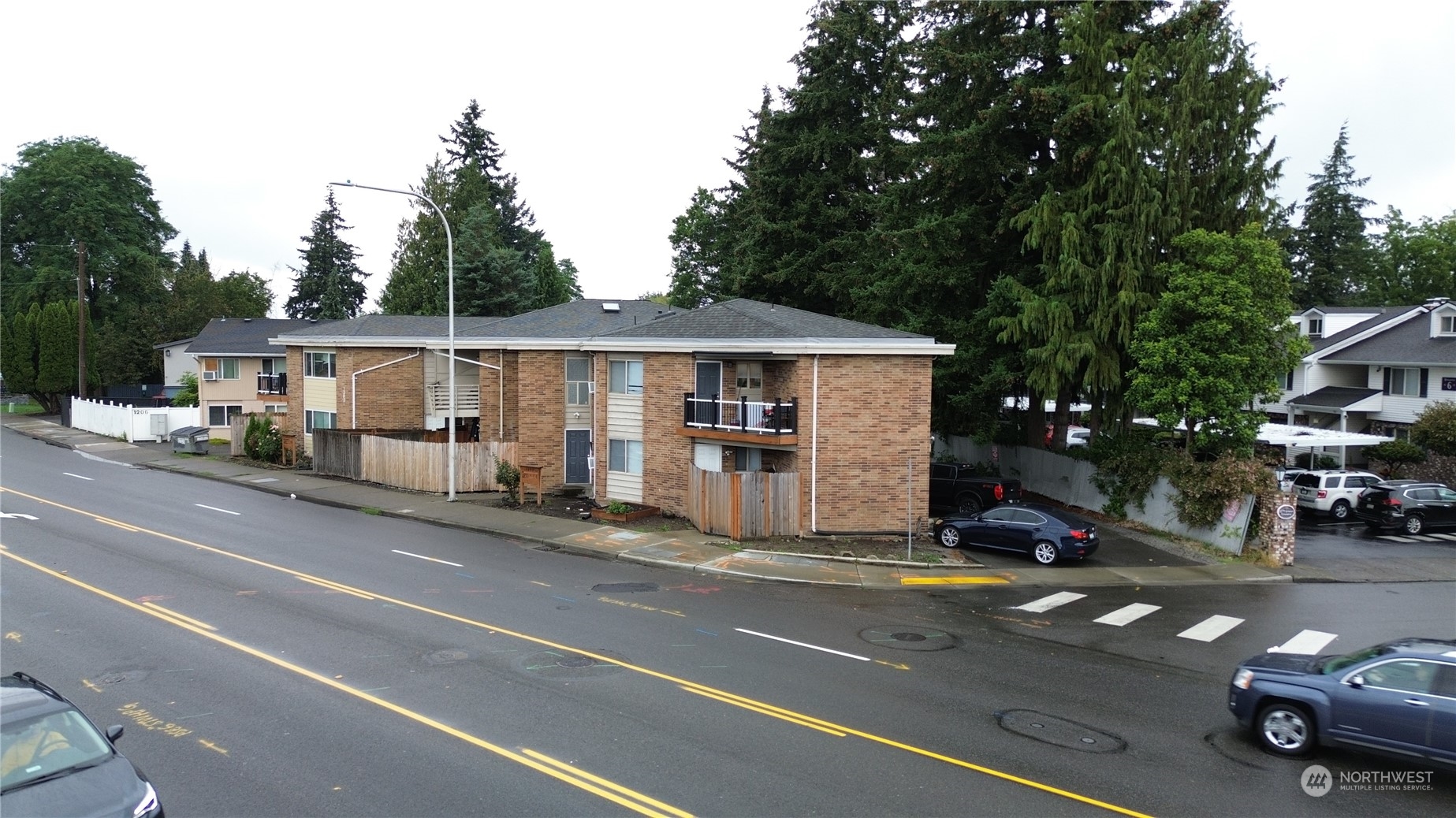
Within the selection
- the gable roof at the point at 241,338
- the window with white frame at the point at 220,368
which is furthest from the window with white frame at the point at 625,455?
the window with white frame at the point at 220,368

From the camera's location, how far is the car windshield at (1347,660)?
31.4 ft

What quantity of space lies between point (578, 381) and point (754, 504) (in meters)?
9.81

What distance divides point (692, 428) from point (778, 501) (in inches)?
129

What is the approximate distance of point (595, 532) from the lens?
22.8 metres

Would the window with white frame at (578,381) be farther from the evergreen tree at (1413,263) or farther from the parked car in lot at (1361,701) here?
the evergreen tree at (1413,263)

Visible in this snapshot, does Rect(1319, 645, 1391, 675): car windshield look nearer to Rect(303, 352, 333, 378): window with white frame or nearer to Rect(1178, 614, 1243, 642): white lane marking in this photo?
Rect(1178, 614, 1243, 642): white lane marking

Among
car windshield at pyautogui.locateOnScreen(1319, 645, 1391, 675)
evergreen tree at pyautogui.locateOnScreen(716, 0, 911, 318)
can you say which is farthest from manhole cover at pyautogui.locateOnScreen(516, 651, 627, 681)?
evergreen tree at pyautogui.locateOnScreen(716, 0, 911, 318)

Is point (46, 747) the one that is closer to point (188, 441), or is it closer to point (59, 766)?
point (59, 766)

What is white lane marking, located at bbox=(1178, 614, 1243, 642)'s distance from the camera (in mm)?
14695

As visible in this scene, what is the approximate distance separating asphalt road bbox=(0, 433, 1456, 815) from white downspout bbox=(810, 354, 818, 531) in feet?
15.9

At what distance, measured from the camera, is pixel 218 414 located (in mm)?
46906

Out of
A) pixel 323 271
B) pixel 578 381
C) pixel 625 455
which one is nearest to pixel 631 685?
pixel 625 455

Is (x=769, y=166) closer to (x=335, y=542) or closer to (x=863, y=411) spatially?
(x=863, y=411)

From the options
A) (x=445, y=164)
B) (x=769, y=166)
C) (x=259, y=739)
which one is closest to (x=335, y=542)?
(x=259, y=739)
